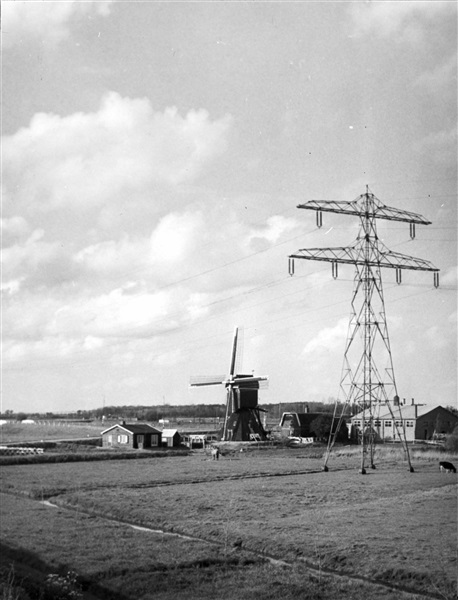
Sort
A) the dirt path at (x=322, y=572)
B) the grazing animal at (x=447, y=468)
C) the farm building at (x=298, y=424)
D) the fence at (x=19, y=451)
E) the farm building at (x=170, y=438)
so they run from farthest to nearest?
the farm building at (x=298, y=424) → the farm building at (x=170, y=438) → the fence at (x=19, y=451) → the grazing animal at (x=447, y=468) → the dirt path at (x=322, y=572)

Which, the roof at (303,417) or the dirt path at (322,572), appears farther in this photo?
the roof at (303,417)

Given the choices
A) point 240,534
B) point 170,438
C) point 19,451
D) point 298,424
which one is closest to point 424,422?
point 298,424

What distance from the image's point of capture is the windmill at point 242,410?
6694 centimetres

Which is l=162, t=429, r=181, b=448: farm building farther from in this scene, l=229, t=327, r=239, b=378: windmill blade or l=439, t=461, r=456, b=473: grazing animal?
l=439, t=461, r=456, b=473: grazing animal

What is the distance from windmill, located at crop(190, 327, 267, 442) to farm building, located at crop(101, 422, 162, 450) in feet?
29.9

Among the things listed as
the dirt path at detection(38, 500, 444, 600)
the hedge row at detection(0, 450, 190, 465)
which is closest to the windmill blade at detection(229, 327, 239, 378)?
the hedge row at detection(0, 450, 190, 465)

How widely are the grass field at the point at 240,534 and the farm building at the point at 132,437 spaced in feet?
81.5

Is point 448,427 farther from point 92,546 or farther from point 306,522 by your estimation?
point 92,546

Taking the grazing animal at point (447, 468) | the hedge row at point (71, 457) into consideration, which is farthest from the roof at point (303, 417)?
the grazing animal at point (447, 468)

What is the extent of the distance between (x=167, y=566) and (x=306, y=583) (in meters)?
3.71

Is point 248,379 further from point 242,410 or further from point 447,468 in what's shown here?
point 447,468

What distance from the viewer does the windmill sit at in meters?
66.9

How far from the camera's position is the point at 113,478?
113 feet

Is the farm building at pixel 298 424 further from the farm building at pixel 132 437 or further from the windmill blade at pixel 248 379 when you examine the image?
the farm building at pixel 132 437
